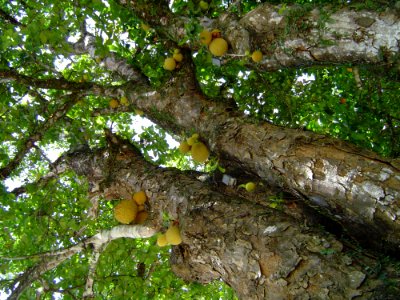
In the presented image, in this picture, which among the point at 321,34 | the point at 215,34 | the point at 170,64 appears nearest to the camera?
the point at 321,34

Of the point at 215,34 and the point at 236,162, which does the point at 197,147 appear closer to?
the point at 236,162

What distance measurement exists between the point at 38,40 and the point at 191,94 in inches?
52.2

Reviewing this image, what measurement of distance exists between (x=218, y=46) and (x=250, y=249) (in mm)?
1663

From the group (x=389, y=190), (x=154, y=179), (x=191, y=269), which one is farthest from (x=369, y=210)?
(x=154, y=179)

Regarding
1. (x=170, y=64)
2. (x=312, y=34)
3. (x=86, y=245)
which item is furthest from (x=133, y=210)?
(x=312, y=34)

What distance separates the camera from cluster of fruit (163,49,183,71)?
3.30 metres

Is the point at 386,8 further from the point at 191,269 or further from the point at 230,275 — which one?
the point at 191,269

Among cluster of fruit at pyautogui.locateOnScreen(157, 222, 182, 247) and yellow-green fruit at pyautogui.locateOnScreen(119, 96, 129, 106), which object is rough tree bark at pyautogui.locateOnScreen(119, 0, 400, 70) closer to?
yellow-green fruit at pyautogui.locateOnScreen(119, 96, 129, 106)

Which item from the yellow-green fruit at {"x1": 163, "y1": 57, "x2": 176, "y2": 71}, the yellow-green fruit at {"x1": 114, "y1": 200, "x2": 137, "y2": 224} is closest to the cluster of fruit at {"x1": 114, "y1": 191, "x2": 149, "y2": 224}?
the yellow-green fruit at {"x1": 114, "y1": 200, "x2": 137, "y2": 224}

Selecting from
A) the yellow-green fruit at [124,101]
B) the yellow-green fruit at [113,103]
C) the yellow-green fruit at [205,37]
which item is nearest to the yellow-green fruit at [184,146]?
the yellow-green fruit at [205,37]

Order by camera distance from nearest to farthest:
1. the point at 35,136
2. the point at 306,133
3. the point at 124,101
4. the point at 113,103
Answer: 1. the point at 306,133
2. the point at 35,136
3. the point at 124,101
4. the point at 113,103

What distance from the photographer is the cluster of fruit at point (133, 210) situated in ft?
8.99

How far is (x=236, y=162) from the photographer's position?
2.65 m

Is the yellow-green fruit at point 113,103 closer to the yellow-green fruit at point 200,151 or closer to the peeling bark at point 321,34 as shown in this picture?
the yellow-green fruit at point 200,151
